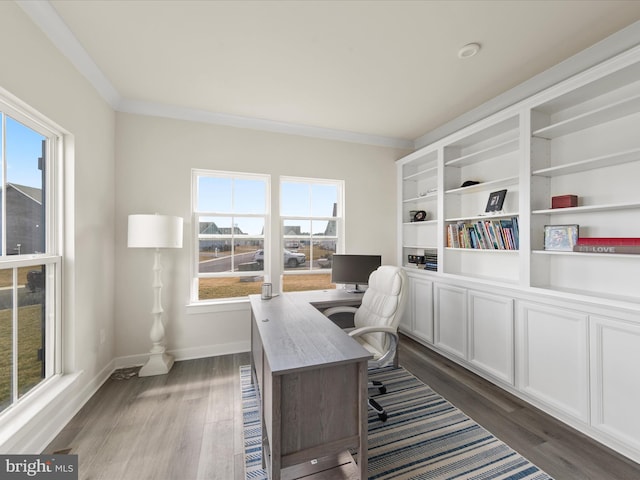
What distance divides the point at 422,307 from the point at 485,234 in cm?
113

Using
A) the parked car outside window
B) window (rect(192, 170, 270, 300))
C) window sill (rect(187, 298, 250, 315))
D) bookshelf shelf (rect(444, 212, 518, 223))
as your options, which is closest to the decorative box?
bookshelf shelf (rect(444, 212, 518, 223))

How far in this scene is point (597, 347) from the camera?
5.62 ft

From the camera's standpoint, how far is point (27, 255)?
5.60ft

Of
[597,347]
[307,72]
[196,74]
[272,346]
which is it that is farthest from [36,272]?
[597,347]

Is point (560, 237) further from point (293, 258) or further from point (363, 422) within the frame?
point (293, 258)

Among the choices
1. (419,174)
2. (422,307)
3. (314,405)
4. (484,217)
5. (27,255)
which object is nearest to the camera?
(314,405)

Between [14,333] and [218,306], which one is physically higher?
[14,333]

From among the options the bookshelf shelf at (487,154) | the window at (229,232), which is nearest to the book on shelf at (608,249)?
the bookshelf shelf at (487,154)

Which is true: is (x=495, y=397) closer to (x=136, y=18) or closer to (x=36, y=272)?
(x=36, y=272)

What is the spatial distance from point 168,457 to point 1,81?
225 cm

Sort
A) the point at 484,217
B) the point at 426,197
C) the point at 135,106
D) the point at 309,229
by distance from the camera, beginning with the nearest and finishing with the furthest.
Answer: the point at 484,217 < the point at 135,106 < the point at 426,197 < the point at 309,229

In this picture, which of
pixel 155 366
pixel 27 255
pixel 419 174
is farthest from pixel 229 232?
pixel 419 174

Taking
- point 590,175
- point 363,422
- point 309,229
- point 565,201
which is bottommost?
point 363,422

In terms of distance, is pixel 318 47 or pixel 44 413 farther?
pixel 318 47
